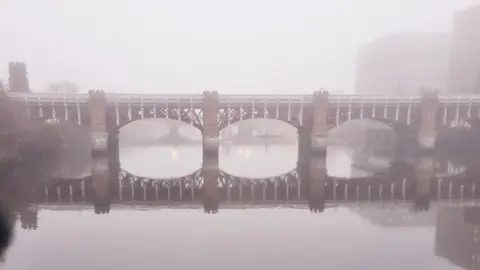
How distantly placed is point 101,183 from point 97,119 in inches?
752

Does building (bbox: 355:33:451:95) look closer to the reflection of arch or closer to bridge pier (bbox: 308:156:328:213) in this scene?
the reflection of arch

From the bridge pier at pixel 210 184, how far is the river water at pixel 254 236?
0.87m

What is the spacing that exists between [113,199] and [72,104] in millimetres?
28677

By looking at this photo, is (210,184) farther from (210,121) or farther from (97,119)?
(97,119)

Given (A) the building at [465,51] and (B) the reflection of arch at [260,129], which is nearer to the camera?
(A) the building at [465,51]

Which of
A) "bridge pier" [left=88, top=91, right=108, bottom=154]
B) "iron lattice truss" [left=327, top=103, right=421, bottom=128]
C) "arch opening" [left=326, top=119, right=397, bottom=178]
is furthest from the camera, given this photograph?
"iron lattice truss" [left=327, top=103, right=421, bottom=128]

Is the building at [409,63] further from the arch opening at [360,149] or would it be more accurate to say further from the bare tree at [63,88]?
the bare tree at [63,88]

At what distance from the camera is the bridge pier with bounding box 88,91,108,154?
181 feet

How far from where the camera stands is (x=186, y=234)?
22453mm

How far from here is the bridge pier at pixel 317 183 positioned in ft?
97.7

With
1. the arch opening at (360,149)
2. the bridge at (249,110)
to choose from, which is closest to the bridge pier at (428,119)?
the bridge at (249,110)

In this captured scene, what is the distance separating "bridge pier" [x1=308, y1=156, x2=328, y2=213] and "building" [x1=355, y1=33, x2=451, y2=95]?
2765 inches

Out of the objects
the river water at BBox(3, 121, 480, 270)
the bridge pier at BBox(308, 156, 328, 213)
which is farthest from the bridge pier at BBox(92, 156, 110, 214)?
the bridge pier at BBox(308, 156, 328, 213)

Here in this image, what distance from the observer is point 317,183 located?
38750 mm
